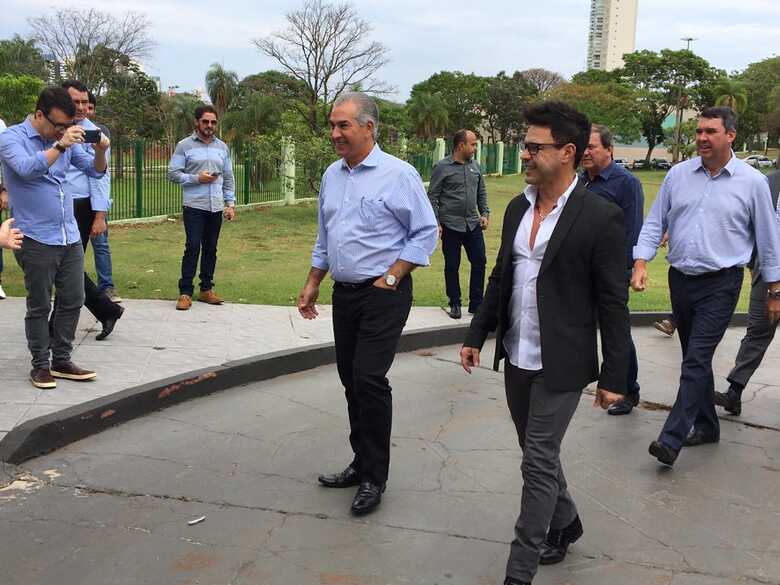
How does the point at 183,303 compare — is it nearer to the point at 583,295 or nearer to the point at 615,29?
the point at 583,295

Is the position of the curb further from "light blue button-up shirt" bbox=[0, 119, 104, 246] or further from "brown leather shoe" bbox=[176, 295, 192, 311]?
"brown leather shoe" bbox=[176, 295, 192, 311]

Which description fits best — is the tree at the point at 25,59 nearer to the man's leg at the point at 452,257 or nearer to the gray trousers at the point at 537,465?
the man's leg at the point at 452,257

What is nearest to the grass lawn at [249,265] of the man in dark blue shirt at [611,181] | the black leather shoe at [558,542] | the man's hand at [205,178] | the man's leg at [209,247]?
the man's leg at [209,247]

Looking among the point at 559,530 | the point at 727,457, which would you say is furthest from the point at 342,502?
the point at 727,457

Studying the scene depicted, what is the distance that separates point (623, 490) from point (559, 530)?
100cm

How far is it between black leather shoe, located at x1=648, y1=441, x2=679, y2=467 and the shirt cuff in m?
1.74

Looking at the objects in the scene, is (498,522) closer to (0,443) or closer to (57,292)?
(0,443)

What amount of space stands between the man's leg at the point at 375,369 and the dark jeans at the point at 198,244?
15.3 feet

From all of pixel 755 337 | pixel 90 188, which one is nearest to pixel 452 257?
pixel 755 337

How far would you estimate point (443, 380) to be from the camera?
22.3ft

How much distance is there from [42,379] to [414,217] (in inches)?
112

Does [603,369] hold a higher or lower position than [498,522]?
higher

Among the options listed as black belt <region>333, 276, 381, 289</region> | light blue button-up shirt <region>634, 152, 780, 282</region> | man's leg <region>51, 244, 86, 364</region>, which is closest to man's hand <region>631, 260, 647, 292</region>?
light blue button-up shirt <region>634, 152, 780, 282</region>

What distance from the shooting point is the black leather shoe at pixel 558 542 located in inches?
146
